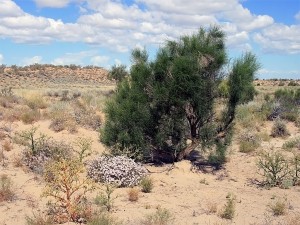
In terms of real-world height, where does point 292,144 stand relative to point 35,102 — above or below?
below

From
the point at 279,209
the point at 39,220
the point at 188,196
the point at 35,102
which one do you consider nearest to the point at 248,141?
the point at 188,196

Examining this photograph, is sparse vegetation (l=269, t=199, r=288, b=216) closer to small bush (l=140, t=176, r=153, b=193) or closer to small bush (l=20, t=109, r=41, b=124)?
small bush (l=140, t=176, r=153, b=193)

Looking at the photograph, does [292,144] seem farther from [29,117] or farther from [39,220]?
[39,220]

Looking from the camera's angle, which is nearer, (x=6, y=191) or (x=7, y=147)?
(x=6, y=191)

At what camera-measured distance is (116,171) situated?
11.6 meters

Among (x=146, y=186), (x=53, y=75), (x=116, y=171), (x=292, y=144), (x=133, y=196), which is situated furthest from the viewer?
(x=53, y=75)

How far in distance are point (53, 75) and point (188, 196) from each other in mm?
56740

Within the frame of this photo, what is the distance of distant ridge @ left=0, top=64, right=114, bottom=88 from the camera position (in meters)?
56.4

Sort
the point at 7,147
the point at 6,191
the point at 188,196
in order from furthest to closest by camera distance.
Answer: the point at 7,147
the point at 188,196
the point at 6,191

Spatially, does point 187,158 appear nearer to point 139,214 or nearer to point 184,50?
point 184,50

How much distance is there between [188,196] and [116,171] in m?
2.02

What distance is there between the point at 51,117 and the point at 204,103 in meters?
7.98

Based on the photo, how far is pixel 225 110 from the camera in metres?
14.4

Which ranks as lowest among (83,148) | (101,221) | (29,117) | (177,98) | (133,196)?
(133,196)
